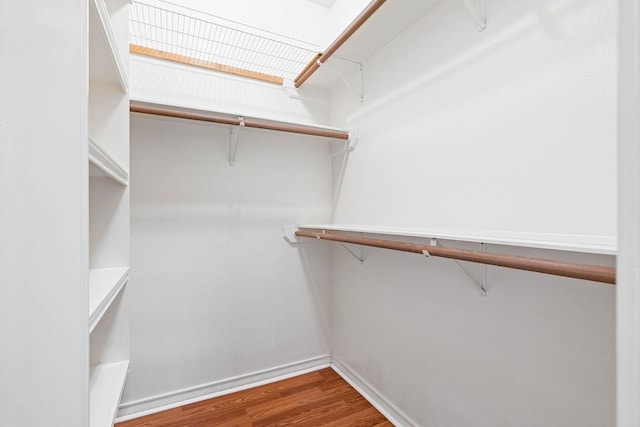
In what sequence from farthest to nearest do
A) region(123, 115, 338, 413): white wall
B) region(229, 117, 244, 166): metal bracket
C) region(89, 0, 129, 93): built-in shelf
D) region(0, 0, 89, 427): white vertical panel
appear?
region(229, 117, 244, 166): metal bracket
region(123, 115, 338, 413): white wall
region(89, 0, 129, 93): built-in shelf
region(0, 0, 89, 427): white vertical panel

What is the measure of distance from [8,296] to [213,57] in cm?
156

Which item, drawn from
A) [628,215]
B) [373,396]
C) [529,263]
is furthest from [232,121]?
[373,396]

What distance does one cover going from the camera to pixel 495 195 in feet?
3.46

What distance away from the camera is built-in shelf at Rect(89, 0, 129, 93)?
738 mm

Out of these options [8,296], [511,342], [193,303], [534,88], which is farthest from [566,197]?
[193,303]

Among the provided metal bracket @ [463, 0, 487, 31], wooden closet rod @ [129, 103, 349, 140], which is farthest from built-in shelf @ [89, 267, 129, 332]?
metal bracket @ [463, 0, 487, 31]

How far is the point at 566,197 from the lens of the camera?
2.84 ft

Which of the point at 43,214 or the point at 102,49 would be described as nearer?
the point at 43,214

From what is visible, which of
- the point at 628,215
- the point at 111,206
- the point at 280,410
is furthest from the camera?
the point at 280,410

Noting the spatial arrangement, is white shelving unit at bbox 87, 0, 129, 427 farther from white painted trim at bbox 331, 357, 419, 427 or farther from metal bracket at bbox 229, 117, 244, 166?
white painted trim at bbox 331, 357, 419, 427

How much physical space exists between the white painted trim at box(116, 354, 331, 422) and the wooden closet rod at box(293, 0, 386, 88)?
1800 millimetres

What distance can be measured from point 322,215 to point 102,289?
1375 mm

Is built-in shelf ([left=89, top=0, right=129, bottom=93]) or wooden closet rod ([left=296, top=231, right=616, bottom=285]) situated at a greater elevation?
built-in shelf ([left=89, top=0, right=129, bottom=93])

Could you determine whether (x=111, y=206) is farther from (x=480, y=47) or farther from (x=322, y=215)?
(x=480, y=47)
